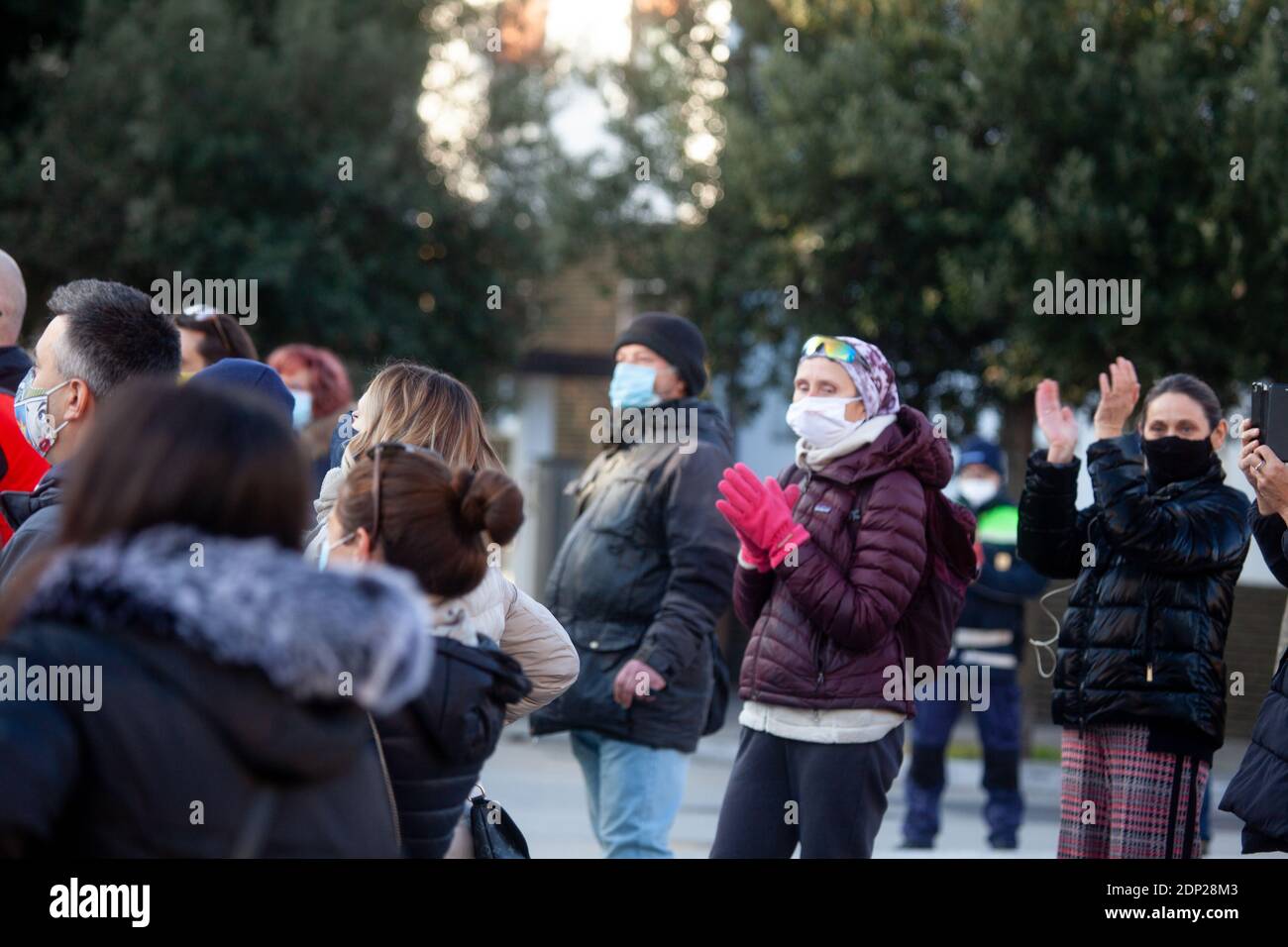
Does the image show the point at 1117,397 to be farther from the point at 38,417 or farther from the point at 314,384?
the point at 314,384

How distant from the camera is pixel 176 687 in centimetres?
226

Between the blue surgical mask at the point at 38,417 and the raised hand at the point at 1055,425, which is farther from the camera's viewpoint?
the raised hand at the point at 1055,425

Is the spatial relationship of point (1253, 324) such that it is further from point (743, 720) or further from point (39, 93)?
point (39, 93)

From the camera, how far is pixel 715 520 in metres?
5.73

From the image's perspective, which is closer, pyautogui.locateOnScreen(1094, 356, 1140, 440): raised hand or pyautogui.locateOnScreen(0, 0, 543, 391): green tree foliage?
pyautogui.locateOnScreen(1094, 356, 1140, 440): raised hand

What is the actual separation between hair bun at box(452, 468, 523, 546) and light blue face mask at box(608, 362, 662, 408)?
2745 mm

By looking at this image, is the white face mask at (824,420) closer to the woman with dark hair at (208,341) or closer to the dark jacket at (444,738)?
the dark jacket at (444,738)

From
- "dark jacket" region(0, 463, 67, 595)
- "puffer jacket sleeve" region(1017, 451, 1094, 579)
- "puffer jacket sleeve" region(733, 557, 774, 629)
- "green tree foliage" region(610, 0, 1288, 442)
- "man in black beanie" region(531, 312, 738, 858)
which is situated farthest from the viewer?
"green tree foliage" region(610, 0, 1288, 442)

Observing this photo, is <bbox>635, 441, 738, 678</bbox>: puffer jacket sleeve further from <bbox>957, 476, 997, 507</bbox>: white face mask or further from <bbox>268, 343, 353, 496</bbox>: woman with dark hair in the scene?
<bbox>957, 476, 997, 507</bbox>: white face mask

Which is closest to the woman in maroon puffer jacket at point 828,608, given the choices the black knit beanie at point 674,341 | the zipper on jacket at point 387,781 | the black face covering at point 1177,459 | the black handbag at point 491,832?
the black face covering at point 1177,459

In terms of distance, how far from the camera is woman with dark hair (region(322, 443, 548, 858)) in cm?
319

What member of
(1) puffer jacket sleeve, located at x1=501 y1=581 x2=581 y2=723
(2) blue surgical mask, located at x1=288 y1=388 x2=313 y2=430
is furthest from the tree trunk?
(1) puffer jacket sleeve, located at x1=501 y1=581 x2=581 y2=723

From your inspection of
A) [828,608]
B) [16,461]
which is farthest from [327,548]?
[16,461]

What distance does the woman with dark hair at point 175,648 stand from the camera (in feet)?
7.38
